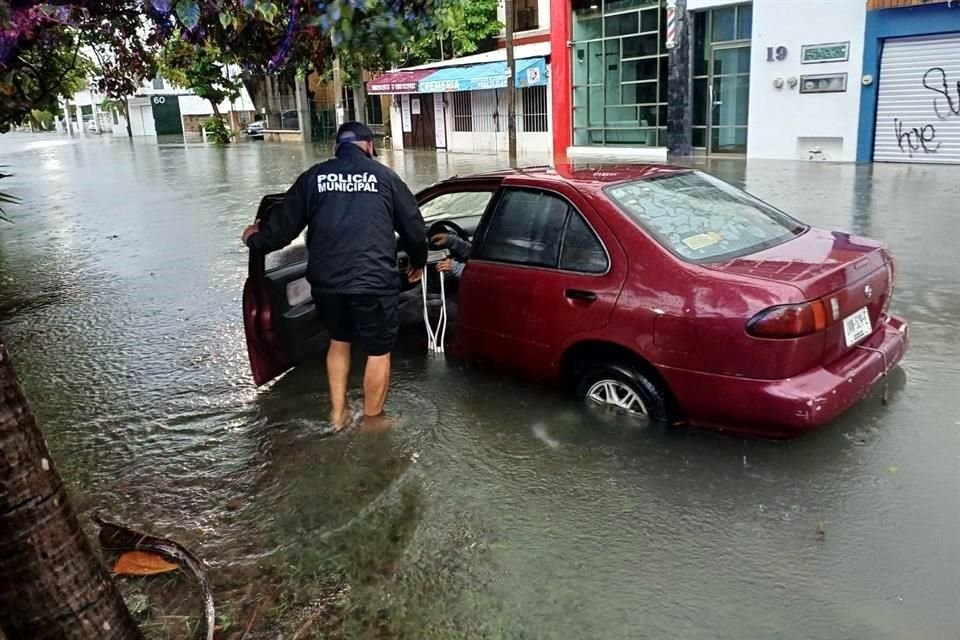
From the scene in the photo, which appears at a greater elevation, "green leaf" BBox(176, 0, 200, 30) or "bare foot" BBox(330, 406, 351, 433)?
"green leaf" BBox(176, 0, 200, 30)

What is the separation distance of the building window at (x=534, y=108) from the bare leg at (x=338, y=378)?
76.4ft

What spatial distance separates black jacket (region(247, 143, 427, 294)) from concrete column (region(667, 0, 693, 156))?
60.6ft

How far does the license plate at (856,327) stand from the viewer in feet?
12.9

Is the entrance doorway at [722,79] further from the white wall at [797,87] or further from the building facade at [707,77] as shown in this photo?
the white wall at [797,87]

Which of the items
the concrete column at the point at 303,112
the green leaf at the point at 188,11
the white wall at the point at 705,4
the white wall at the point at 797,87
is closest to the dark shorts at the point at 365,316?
the green leaf at the point at 188,11

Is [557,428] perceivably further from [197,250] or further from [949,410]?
[197,250]

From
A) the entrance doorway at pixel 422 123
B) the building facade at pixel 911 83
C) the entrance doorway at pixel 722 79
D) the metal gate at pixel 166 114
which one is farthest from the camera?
the metal gate at pixel 166 114

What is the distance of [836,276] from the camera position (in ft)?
12.6

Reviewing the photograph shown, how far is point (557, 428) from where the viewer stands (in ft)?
14.7

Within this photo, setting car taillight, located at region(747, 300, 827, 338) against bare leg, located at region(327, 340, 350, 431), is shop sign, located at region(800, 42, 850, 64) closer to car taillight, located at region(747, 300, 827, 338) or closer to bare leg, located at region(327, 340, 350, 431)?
car taillight, located at region(747, 300, 827, 338)

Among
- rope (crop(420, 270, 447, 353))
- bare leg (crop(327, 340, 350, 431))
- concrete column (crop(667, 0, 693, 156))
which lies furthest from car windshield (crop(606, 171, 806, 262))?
concrete column (crop(667, 0, 693, 156))

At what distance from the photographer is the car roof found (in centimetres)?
454

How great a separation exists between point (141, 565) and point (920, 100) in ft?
60.6

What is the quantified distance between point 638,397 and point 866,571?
4.57 feet
